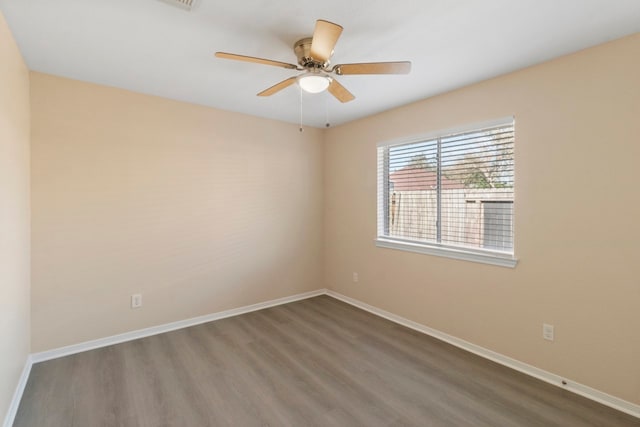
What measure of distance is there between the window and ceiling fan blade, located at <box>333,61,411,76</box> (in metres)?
1.26

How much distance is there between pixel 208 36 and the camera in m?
1.99

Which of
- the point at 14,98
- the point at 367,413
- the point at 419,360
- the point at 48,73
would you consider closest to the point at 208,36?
the point at 14,98

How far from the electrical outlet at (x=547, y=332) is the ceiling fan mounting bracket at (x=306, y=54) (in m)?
2.49

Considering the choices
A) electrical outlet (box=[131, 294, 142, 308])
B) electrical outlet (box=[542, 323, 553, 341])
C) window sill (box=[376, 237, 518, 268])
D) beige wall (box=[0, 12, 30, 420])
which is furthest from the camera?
electrical outlet (box=[131, 294, 142, 308])

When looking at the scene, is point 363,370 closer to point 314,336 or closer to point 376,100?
point 314,336

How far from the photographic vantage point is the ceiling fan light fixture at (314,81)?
6.25 feet

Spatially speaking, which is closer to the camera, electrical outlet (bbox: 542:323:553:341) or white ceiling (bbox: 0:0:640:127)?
white ceiling (bbox: 0:0:640:127)

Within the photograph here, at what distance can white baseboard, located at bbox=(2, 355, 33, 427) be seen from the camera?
1.85 m

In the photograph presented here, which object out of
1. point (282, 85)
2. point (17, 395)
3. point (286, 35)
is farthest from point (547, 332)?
point (17, 395)

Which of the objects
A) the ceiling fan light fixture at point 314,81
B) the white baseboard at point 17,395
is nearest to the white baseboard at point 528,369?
the ceiling fan light fixture at point 314,81

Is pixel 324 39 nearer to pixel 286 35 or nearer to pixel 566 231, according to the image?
pixel 286 35

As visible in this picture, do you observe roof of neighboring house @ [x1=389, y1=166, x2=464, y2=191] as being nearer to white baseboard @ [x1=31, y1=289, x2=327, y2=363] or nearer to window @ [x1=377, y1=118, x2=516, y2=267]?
window @ [x1=377, y1=118, x2=516, y2=267]

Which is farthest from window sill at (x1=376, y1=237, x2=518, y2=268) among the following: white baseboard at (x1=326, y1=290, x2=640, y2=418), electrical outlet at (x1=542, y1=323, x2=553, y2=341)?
white baseboard at (x1=326, y1=290, x2=640, y2=418)

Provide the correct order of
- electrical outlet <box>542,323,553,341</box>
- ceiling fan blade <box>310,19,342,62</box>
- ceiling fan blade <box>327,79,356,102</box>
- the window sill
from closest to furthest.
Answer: ceiling fan blade <box>310,19,342,62</box> → ceiling fan blade <box>327,79,356,102</box> → electrical outlet <box>542,323,553,341</box> → the window sill
